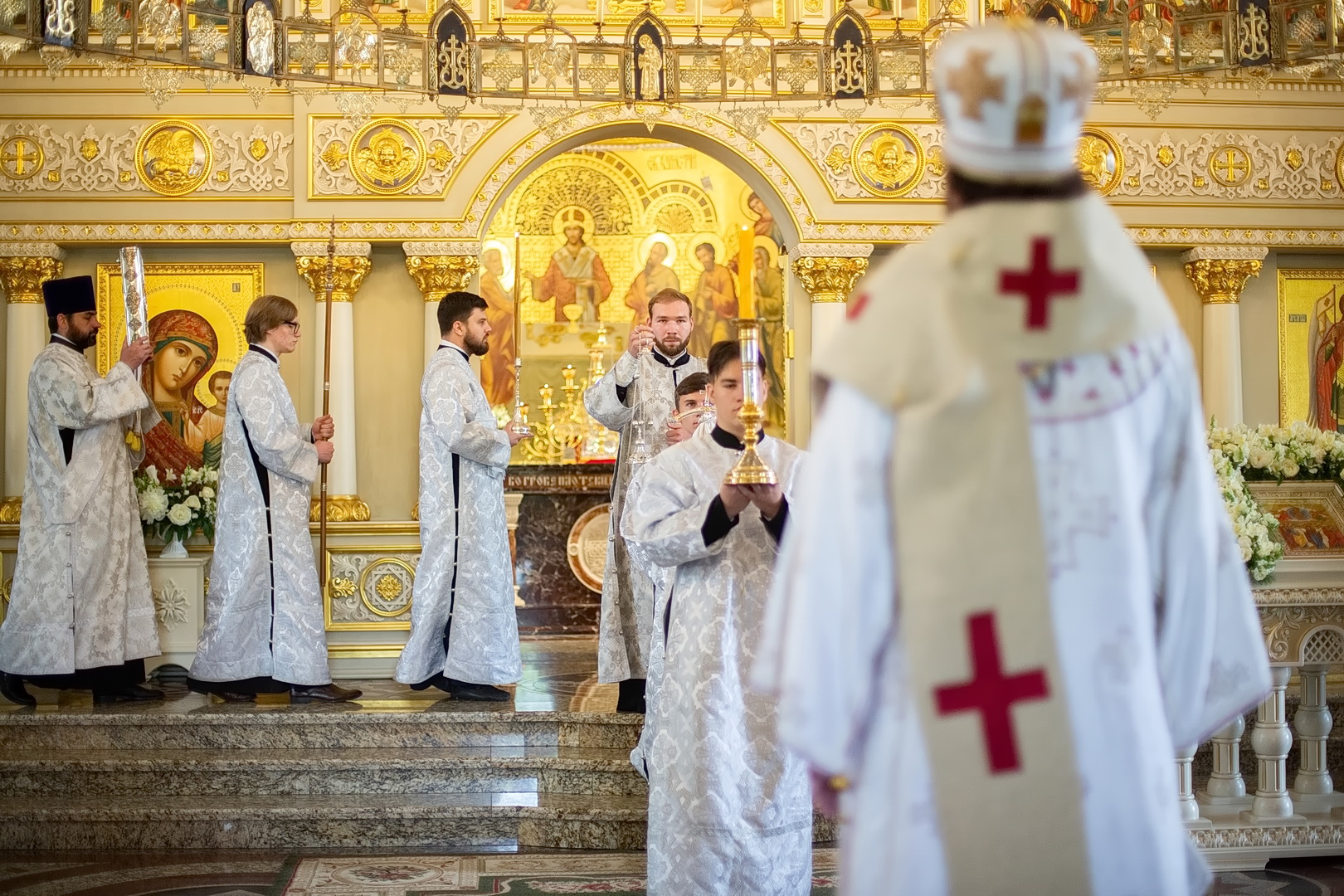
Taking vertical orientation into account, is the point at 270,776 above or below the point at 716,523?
below

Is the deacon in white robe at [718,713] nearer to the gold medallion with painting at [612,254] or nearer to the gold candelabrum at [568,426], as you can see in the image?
the gold candelabrum at [568,426]

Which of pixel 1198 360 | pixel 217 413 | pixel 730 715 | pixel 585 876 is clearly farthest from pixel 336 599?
pixel 1198 360

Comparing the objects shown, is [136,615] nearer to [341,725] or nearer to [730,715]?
[341,725]

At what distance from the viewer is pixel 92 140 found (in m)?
9.72

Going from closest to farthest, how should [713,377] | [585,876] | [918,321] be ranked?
[918,321]
[713,377]
[585,876]

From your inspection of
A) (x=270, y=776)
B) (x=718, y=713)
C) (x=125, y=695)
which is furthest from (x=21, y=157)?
(x=718, y=713)

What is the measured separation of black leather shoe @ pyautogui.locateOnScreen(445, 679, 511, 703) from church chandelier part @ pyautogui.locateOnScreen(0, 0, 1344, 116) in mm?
2894

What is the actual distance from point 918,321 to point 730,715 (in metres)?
2.27

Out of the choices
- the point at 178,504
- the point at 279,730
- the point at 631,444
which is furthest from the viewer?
the point at 178,504

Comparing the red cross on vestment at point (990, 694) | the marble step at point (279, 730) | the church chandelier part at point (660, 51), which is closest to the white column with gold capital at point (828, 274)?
the church chandelier part at point (660, 51)

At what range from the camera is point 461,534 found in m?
7.27

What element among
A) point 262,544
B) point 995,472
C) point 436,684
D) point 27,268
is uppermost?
point 27,268

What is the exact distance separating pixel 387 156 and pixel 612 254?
14.4 ft

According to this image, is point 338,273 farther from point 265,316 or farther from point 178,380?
point 265,316
